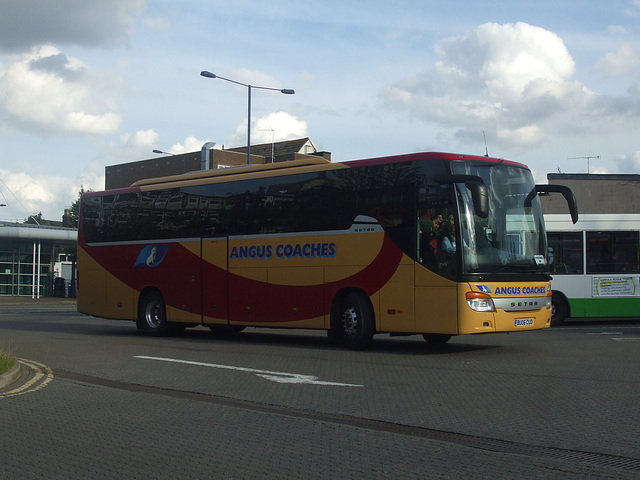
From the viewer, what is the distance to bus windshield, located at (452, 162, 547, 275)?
12711mm

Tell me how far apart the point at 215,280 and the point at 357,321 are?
13.7ft

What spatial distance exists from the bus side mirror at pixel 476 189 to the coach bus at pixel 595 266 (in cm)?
Answer: 879

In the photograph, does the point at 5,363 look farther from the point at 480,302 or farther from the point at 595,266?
the point at 595,266

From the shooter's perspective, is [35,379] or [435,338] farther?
[435,338]

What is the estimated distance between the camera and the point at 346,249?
14.2 m

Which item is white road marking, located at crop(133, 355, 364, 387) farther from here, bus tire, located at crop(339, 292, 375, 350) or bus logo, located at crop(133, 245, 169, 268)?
bus logo, located at crop(133, 245, 169, 268)

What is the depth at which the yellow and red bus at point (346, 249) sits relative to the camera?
41.8ft

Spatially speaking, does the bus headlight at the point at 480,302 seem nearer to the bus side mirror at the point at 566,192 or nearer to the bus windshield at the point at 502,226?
the bus windshield at the point at 502,226

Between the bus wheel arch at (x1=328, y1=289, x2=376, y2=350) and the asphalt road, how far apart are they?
0.89 feet

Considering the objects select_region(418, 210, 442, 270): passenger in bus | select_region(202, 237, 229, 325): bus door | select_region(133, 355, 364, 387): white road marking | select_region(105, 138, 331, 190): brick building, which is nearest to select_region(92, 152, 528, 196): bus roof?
select_region(418, 210, 442, 270): passenger in bus

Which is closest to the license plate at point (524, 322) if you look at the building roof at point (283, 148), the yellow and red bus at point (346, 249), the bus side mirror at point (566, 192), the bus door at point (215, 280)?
the yellow and red bus at point (346, 249)

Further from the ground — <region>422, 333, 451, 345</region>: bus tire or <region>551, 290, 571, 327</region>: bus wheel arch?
<region>551, 290, 571, 327</region>: bus wheel arch

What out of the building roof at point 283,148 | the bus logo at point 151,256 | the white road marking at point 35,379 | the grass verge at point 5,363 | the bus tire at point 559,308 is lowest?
the white road marking at point 35,379

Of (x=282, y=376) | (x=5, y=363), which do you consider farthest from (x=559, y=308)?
(x=5, y=363)
